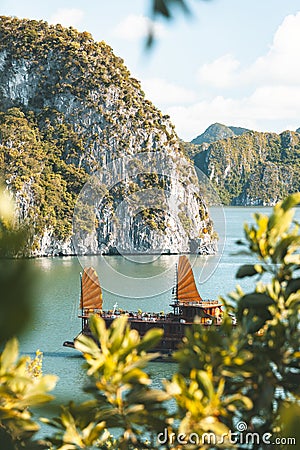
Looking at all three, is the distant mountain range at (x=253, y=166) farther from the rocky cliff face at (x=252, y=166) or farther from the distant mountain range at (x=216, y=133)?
the distant mountain range at (x=216, y=133)

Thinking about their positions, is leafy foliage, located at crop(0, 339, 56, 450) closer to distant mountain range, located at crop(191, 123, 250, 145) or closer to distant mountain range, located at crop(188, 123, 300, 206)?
distant mountain range, located at crop(188, 123, 300, 206)

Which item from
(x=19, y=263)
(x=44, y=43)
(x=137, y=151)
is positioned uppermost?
(x=44, y=43)

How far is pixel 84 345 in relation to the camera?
570 mm

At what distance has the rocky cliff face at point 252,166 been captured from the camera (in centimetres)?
5853

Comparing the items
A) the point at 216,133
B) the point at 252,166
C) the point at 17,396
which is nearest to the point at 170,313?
the point at 17,396

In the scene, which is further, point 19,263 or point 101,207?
point 101,207

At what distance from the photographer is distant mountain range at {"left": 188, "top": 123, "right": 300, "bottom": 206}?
2304 inches

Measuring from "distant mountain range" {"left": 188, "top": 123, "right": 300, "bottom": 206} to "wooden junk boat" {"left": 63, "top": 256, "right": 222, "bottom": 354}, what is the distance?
44196mm

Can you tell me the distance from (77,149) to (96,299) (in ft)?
65.5

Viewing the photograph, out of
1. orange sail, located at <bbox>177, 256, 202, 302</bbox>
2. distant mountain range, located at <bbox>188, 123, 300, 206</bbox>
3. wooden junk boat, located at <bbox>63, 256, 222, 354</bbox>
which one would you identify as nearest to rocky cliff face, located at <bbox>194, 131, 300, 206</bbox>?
distant mountain range, located at <bbox>188, 123, 300, 206</bbox>

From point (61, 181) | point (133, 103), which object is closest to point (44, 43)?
point (133, 103)

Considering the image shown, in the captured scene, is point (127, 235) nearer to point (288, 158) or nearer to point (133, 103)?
point (133, 103)

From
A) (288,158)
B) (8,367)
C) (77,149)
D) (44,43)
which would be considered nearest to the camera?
(8,367)

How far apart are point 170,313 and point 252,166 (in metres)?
50.0
